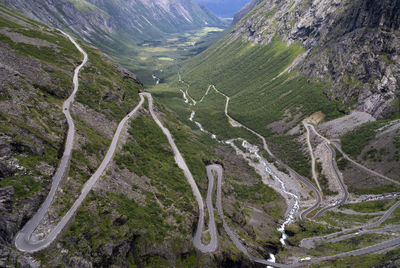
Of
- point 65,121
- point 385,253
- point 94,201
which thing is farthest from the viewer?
point 65,121

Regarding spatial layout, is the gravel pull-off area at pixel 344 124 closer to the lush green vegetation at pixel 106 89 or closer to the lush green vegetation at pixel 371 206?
the lush green vegetation at pixel 371 206

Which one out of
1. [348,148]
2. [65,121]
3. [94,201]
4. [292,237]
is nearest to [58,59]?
[65,121]

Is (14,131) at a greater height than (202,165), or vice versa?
(14,131)

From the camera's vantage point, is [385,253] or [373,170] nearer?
[385,253]

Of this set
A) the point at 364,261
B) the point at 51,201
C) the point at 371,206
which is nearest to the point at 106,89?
the point at 51,201

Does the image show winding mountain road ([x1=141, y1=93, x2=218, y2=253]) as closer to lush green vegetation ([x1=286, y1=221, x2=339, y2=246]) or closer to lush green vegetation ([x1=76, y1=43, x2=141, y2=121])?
lush green vegetation ([x1=76, y1=43, x2=141, y2=121])

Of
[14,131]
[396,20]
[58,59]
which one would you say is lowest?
[14,131]

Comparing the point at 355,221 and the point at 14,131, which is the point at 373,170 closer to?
the point at 355,221

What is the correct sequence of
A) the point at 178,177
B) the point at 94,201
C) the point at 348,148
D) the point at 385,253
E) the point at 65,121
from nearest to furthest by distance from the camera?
the point at 94,201 < the point at 385,253 < the point at 65,121 < the point at 178,177 < the point at 348,148

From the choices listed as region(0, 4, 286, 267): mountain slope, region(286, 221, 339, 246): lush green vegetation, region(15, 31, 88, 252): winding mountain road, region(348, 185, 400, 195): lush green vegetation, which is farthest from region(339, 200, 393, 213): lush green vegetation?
region(15, 31, 88, 252): winding mountain road

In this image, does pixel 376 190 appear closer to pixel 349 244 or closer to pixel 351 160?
pixel 351 160
